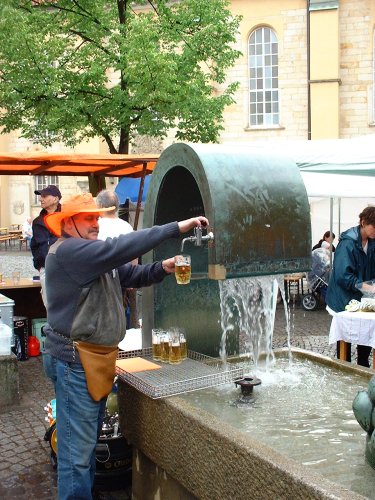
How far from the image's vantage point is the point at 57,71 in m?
12.1

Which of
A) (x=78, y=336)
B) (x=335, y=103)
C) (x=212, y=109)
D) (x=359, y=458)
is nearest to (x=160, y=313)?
(x=78, y=336)

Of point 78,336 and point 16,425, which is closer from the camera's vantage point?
point 78,336

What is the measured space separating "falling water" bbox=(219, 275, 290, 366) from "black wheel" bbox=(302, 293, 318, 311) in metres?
7.79

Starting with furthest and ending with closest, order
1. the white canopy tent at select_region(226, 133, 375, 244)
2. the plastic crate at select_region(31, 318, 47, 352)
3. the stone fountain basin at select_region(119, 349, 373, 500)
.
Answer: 1. the plastic crate at select_region(31, 318, 47, 352)
2. the white canopy tent at select_region(226, 133, 375, 244)
3. the stone fountain basin at select_region(119, 349, 373, 500)

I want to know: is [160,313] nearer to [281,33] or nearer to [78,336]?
[78,336]

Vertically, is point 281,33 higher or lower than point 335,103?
higher

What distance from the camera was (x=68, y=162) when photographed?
8.58 metres

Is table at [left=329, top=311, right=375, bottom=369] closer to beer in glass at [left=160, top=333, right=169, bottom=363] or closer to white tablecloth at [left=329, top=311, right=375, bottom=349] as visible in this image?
white tablecloth at [left=329, top=311, right=375, bottom=349]

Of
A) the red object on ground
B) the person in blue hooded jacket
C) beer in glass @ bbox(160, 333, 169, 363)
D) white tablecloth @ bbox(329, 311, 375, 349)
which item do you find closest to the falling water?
beer in glass @ bbox(160, 333, 169, 363)

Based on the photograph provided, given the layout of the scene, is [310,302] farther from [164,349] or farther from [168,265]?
[168,265]

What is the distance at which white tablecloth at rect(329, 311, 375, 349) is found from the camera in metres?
5.87

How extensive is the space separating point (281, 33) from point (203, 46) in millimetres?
12307

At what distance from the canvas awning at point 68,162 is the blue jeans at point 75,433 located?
5.01m

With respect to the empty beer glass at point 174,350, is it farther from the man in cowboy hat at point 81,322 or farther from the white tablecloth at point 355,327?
the white tablecloth at point 355,327
